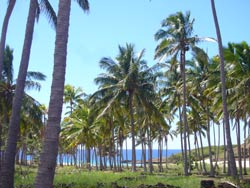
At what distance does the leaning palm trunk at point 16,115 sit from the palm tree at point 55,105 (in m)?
6.01

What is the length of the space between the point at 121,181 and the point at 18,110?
8.98 m

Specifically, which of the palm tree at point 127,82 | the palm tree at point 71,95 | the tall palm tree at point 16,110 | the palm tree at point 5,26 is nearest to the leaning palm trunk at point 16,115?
the tall palm tree at point 16,110

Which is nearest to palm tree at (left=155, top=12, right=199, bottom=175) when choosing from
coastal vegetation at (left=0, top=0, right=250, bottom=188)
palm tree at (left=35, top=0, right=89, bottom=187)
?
coastal vegetation at (left=0, top=0, right=250, bottom=188)

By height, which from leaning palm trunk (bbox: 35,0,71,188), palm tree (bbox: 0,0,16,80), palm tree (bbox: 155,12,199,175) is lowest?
leaning palm trunk (bbox: 35,0,71,188)

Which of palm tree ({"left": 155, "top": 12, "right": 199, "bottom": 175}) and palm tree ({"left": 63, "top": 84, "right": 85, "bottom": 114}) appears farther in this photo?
palm tree ({"left": 63, "top": 84, "right": 85, "bottom": 114})

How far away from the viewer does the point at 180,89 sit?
36.9 metres

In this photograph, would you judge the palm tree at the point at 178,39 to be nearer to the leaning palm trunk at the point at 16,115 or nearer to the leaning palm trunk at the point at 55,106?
the leaning palm trunk at the point at 16,115

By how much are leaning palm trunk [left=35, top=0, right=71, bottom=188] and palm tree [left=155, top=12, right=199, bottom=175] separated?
23960 millimetres

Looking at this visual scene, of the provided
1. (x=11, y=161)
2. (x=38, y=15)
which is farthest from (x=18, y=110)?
(x=38, y=15)

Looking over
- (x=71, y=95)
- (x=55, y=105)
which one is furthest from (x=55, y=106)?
(x=71, y=95)

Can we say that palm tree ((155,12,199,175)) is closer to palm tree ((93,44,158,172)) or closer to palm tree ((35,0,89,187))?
palm tree ((93,44,158,172))

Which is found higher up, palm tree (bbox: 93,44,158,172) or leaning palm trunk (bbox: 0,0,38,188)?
palm tree (bbox: 93,44,158,172)

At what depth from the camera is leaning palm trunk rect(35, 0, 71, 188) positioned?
7199 mm

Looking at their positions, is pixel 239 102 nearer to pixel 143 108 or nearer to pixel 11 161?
pixel 143 108
